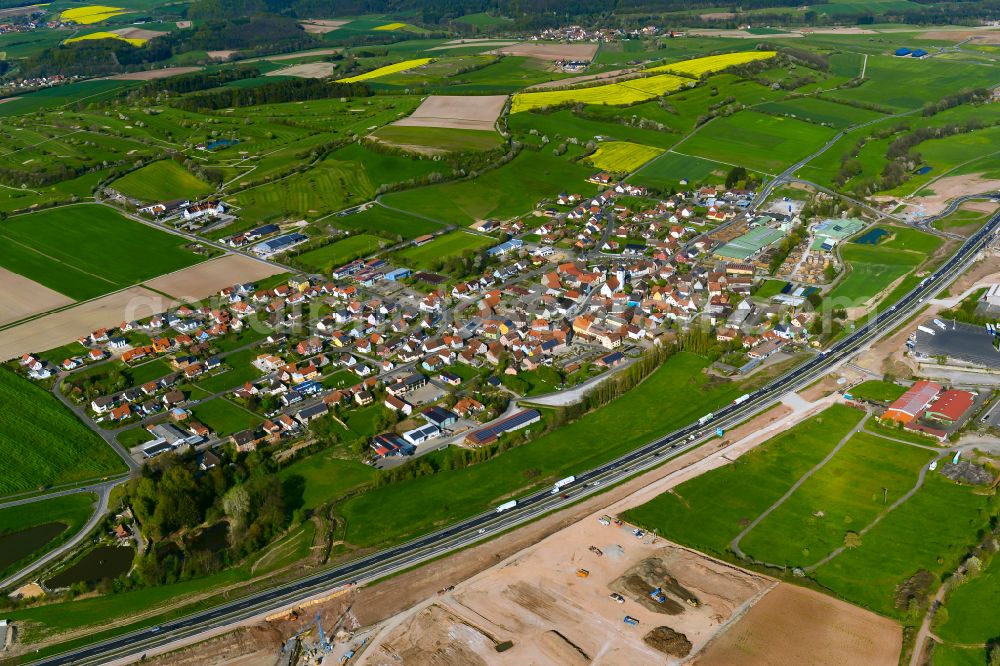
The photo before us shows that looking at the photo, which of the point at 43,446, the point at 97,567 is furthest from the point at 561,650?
the point at 43,446

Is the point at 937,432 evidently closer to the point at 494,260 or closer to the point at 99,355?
the point at 494,260

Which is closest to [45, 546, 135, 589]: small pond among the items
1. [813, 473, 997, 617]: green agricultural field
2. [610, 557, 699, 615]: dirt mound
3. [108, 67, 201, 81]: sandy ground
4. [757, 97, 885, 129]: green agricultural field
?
[610, 557, 699, 615]: dirt mound

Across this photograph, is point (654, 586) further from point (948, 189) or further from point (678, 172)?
point (948, 189)

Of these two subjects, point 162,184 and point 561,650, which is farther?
point 162,184

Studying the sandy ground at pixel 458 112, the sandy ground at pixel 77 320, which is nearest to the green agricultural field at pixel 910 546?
the sandy ground at pixel 77 320

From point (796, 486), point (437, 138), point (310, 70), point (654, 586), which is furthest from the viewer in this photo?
point (310, 70)

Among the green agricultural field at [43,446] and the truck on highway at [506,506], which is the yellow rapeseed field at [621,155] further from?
the green agricultural field at [43,446]

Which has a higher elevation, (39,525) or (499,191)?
(499,191)
